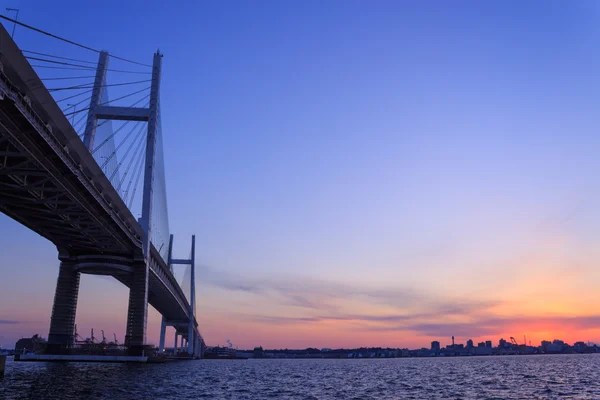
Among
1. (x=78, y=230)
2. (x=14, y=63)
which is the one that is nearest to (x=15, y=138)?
(x=14, y=63)

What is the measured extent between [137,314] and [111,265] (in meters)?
6.47

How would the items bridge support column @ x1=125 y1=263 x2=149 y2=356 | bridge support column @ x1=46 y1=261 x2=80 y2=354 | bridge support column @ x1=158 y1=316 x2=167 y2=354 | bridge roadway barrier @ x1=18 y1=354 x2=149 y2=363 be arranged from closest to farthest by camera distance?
1. bridge roadway barrier @ x1=18 y1=354 x2=149 y2=363
2. bridge support column @ x1=46 y1=261 x2=80 y2=354
3. bridge support column @ x1=125 y1=263 x2=149 y2=356
4. bridge support column @ x1=158 y1=316 x2=167 y2=354

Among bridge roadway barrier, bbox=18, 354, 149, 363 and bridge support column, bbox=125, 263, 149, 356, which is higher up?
bridge support column, bbox=125, 263, 149, 356

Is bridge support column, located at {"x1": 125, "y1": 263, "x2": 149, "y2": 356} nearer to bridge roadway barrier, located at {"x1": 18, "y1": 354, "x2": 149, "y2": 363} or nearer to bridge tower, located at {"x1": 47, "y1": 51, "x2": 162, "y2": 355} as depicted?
bridge tower, located at {"x1": 47, "y1": 51, "x2": 162, "y2": 355}

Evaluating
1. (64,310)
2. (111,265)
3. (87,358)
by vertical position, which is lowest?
(87,358)

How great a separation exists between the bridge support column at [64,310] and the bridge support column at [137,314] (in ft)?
22.5

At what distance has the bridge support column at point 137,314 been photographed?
58656 millimetres

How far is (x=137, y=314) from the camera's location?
2329 inches

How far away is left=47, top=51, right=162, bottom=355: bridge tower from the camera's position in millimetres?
58531

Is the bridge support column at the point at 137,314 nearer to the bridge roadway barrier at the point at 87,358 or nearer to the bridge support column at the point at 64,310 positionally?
the bridge roadway barrier at the point at 87,358

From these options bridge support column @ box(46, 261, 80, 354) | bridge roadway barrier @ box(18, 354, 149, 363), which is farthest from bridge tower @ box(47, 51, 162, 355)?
bridge roadway barrier @ box(18, 354, 149, 363)

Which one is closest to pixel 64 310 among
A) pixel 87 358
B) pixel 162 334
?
pixel 87 358

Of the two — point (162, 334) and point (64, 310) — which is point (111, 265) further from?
point (162, 334)

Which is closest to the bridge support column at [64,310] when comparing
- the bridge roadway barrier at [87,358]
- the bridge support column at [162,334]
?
the bridge roadway barrier at [87,358]
